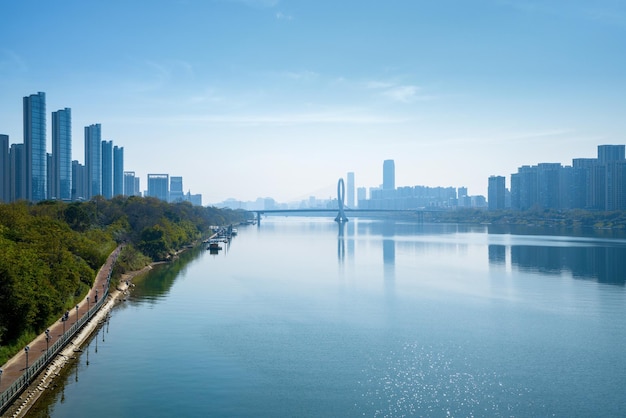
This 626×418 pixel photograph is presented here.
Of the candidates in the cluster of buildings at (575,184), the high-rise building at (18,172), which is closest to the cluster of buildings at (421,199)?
the cluster of buildings at (575,184)

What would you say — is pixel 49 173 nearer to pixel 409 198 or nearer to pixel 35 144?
pixel 35 144

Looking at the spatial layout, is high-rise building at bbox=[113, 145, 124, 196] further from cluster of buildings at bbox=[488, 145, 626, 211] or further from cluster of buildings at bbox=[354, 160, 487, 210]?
cluster of buildings at bbox=[354, 160, 487, 210]

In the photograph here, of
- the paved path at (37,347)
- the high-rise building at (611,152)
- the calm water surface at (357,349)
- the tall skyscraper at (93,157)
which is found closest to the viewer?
→ the paved path at (37,347)

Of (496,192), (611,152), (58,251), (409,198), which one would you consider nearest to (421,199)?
(409,198)

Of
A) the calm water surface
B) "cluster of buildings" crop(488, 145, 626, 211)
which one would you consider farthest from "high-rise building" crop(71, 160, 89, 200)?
"cluster of buildings" crop(488, 145, 626, 211)

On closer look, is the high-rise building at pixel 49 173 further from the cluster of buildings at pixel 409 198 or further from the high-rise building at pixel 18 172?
the cluster of buildings at pixel 409 198

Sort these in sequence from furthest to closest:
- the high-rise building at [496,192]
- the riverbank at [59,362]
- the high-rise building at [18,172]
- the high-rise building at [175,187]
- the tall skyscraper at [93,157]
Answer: the high-rise building at [175,187], the high-rise building at [496,192], the tall skyscraper at [93,157], the high-rise building at [18,172], the riverbank at [59,362]

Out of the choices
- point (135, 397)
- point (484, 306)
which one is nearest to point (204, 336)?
point (135, 397)
